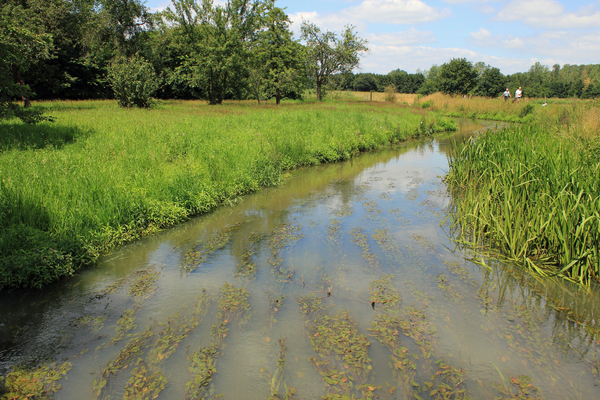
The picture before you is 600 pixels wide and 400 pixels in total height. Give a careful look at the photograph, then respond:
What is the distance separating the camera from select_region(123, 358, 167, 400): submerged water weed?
2971 mm

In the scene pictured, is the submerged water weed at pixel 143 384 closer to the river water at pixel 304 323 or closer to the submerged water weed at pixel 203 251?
the river water at pixel 304 323

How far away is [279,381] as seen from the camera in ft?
10.3

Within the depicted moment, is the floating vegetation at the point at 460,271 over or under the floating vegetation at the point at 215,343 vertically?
over

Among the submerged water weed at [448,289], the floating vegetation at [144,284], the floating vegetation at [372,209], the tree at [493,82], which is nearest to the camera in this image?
the submerged water weed at [448,289]

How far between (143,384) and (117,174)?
5.08 meters

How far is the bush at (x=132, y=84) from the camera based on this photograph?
20531 mm

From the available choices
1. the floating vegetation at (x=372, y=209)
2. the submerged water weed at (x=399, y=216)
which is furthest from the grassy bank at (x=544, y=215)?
the floating vegetation at (x=372, y=209)

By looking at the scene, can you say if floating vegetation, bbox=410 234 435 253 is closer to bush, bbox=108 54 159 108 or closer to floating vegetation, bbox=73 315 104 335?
floating vegetation, bbox=73 315 104 335

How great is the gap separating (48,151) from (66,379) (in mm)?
7163

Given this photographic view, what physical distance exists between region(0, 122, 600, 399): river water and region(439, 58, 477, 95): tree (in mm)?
43189

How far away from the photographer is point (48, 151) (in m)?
8.45

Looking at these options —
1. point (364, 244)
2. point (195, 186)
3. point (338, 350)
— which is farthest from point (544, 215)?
point (195, 186)

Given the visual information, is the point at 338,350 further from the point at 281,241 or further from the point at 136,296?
the point at 281,241

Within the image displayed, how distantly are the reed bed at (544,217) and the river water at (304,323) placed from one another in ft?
1.17
